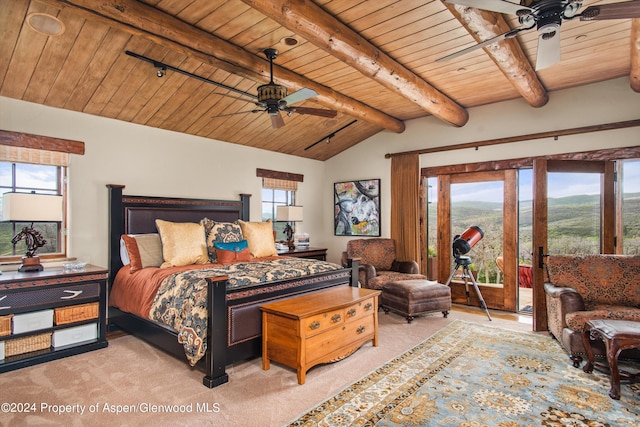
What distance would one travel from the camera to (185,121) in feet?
15.5

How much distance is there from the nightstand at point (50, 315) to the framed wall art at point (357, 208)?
427cm

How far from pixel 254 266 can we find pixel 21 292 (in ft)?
6.58

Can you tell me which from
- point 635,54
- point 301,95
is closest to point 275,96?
point 301,95

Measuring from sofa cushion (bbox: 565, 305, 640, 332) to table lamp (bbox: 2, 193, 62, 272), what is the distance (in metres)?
4.94

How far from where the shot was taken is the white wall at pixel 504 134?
436 centimetres

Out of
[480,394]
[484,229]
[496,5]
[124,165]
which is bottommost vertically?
[480,394]

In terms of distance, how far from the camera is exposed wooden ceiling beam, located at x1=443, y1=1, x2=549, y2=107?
2.74m

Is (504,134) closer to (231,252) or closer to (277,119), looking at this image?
(277,119)

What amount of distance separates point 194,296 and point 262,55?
2497mm

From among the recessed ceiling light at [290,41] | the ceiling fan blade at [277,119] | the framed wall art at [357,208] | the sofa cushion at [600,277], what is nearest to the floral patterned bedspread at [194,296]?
the ceiling fan blade at [277,119]

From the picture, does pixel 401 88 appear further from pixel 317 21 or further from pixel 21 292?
pixel 21 292

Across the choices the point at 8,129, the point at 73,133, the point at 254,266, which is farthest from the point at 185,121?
the point at 254,266

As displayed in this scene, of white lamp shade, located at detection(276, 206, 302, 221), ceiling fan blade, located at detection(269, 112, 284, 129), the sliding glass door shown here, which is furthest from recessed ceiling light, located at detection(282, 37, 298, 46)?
the sliding glass door

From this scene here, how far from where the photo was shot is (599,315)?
3.16m
